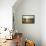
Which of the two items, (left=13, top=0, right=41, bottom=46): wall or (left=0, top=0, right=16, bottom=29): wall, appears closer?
(left=0, top=0, right=16, bottom=29): wall

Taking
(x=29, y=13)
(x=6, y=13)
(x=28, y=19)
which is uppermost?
(x=29, y=13)

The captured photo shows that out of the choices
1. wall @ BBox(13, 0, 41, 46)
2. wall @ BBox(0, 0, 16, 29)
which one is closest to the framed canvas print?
wall @ BBox(13, 0, 41, 46)

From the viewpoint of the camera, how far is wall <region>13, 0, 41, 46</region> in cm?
571

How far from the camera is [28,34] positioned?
577 cm

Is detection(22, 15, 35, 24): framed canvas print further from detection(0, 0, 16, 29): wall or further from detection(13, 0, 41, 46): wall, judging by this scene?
detection(0, 0, 16, 29): wall

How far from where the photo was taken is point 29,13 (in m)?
5.71

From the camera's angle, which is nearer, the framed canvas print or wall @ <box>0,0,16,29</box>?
wall @ <box>0,0,16,29</box>

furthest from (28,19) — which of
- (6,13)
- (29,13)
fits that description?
(6,13)

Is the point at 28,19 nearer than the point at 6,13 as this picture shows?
No

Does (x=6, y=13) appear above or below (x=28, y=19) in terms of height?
above

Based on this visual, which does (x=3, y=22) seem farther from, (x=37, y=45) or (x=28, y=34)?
(x=37, y=45)

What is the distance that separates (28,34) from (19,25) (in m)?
0.66

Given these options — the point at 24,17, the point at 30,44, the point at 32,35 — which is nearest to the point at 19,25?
the point at 24,17

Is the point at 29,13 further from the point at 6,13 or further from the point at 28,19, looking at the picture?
the point at 6,13
